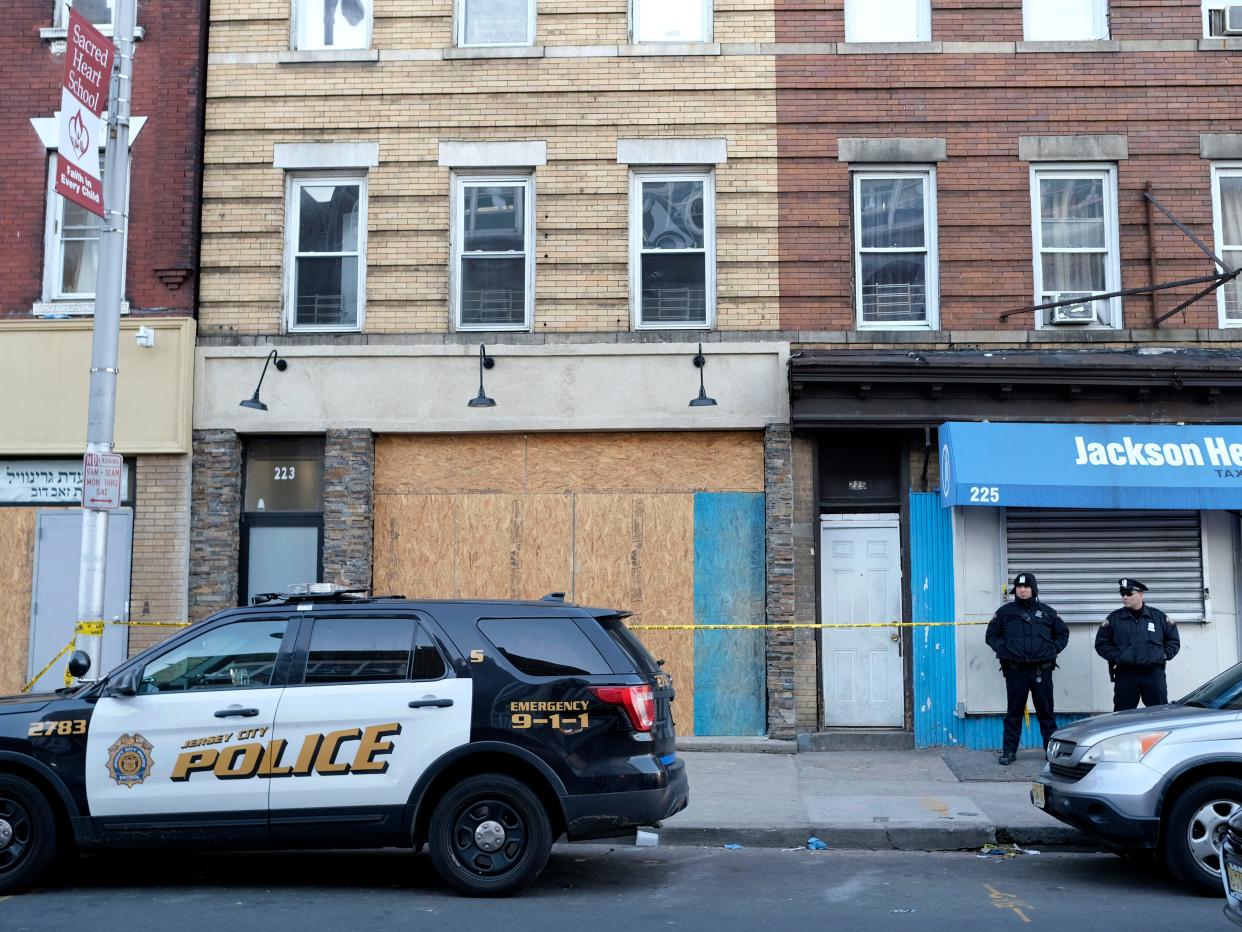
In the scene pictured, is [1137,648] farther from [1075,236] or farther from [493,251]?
[493,251]

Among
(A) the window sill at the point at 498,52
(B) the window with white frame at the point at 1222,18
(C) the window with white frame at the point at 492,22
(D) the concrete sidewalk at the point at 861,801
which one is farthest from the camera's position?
(C) the window with white frame at the point at 492,22

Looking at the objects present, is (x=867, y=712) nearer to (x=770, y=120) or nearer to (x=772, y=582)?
(x=772, y=582)

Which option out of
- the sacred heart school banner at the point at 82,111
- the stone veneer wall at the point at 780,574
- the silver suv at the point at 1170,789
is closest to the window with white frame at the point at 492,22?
the sacred heart school banner at the point at 82,111

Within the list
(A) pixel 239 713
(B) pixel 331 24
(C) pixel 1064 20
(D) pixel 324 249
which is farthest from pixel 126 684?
(C) pixel 1064 20

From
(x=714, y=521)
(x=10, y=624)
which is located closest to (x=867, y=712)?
(x=714, y=521)

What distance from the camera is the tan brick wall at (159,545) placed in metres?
13.6

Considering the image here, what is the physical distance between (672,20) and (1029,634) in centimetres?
762

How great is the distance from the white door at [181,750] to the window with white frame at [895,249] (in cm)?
826

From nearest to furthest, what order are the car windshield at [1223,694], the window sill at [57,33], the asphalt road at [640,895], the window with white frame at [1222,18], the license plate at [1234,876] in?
the license plate at [1234,876], the asphalt road at [640,895], the car windshield at [1223,694], the window with white frame at [1222,18], the window sill at [57,33]

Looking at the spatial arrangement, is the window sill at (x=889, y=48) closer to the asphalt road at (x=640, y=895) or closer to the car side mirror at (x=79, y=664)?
the asphalt road at (x=640, y=895)

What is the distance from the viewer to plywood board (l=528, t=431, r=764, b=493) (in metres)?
13.6

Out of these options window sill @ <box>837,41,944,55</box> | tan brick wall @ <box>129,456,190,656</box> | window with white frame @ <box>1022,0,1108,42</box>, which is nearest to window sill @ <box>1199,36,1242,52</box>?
window with white frame @ <box>1022,0,1108,42</box>

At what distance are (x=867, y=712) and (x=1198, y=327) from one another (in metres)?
5.38

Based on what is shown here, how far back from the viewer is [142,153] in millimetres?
14086
